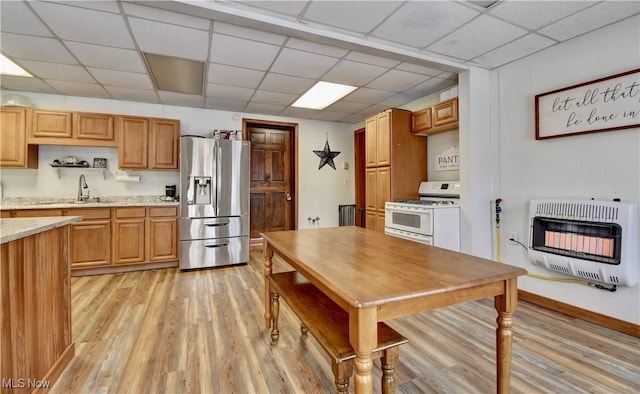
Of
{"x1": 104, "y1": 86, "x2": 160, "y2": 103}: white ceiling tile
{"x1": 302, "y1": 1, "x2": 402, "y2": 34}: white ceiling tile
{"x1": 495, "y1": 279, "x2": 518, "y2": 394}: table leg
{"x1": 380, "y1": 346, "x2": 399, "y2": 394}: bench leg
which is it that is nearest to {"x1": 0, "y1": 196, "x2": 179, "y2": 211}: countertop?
{"x1": 104, "y1": 86, "x2": 160, "y2": 103}: white ceiling tile

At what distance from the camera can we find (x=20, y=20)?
7.55 ft

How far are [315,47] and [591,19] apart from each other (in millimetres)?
2214

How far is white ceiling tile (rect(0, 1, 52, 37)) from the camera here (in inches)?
84.2

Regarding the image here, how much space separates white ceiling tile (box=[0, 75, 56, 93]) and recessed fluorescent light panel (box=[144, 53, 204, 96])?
1400 mm

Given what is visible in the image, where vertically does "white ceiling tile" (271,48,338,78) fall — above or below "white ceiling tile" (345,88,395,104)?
below

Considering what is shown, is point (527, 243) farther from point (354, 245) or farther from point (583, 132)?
point (354, 245)

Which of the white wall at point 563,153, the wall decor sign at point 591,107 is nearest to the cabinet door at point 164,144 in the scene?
the white wall at point 563,153

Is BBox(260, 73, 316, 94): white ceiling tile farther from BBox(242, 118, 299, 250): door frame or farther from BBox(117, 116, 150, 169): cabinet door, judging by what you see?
BBox(117, 116, 150, 169): cabinet door

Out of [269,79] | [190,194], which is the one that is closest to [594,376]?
[269,79]

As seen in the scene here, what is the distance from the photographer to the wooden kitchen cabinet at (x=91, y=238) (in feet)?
12.2

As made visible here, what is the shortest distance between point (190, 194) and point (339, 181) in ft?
9.43

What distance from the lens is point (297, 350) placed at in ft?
6.78

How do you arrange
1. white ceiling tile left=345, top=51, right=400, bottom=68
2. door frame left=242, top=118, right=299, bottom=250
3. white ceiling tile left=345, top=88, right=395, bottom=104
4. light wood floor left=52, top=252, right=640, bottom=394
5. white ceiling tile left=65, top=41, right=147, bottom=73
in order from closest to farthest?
light wood floor left=52, top=252, right=640, bottom=394, white ceiling tile left=65, top=41, right=147, bottom=73, white ceiling tile left=345, top=51, right=400, bottom=68, white ceiling tile left=345, top=88, right=395, bottom=104, door frame left=242, top=118, right=299, bottom=250

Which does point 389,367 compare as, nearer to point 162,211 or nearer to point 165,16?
point 165,16
